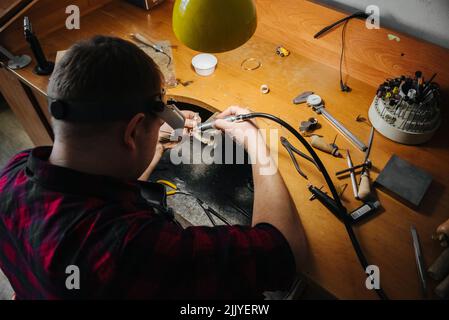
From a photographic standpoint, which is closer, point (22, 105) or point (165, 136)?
point (165, 136)

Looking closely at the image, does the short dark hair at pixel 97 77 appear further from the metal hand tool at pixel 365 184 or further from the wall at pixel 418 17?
the wall at pixel 418 17

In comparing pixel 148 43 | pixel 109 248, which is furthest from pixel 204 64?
pixel 109 248

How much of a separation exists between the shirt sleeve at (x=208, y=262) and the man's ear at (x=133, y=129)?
0.66 ft

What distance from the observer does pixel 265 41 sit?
4.94 ft

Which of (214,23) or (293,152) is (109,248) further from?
(293,152)

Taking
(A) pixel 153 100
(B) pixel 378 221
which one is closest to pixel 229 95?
(A) pixel 153 100

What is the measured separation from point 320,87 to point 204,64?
472 mm

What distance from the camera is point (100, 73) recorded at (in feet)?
2.32

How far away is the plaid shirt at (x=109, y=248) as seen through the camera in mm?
650

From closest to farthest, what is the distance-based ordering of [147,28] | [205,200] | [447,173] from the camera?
[447,173]
[205,200]
[147,28]

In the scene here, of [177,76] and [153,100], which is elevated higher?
[153,100]

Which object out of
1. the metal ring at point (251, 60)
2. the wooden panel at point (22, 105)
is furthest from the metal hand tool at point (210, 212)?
the wooden panel at point (22, 105)
